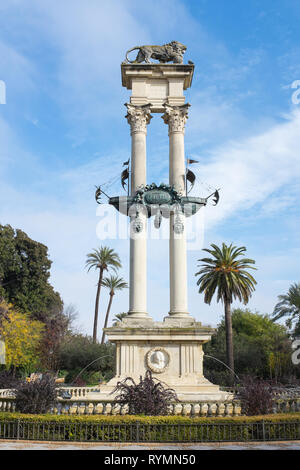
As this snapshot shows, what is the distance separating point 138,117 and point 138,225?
6529mm

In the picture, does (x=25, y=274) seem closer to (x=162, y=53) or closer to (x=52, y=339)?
(x=52, y=339)

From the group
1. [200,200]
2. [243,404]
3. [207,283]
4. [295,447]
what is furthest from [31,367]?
[295,447]

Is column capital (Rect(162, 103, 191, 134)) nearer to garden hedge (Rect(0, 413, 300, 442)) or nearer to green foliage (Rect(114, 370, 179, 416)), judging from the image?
green foliage (Rect(114, 370, 179, 416))

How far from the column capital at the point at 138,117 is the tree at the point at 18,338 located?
3002cm

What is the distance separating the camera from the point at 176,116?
27406 mm

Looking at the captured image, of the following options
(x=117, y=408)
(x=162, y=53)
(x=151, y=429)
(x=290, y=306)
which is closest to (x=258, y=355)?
(x=290, y=306)

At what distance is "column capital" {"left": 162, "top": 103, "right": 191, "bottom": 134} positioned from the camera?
1076 inches

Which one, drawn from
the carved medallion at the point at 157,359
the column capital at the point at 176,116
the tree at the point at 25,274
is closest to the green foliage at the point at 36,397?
the carved medallion at the point at 157,359

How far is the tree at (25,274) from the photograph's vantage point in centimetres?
6831

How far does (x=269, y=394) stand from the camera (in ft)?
56.5

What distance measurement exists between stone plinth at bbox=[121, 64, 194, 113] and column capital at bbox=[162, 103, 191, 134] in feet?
1.11

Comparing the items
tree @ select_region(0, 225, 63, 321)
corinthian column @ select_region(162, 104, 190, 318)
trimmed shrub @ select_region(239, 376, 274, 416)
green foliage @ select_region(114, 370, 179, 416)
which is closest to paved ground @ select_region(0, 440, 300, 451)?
green foliage @ select_region(114, 370, 179, 416)

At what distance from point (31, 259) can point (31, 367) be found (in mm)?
18830
